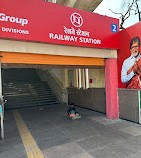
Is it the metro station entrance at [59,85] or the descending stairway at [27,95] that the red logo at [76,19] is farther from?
the descending stairway at [27,95]

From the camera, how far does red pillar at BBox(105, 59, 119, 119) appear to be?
7668mm

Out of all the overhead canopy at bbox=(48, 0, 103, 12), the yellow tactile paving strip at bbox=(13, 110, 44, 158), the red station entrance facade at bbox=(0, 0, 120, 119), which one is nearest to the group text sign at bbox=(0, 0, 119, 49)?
the red station entrance facade at bbox=(0, 0, 120, 119)

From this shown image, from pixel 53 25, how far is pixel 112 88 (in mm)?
4758

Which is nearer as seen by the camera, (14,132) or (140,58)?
(14,132)

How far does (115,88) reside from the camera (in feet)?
Result: 25.6

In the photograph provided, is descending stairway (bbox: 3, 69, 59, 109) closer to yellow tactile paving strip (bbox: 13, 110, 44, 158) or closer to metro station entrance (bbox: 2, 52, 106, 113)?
metro station entrance (bbox: 2, 52, 106, 113)

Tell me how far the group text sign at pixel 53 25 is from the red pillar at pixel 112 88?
1129 mm

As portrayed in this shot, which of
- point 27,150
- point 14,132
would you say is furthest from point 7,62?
point 27,150

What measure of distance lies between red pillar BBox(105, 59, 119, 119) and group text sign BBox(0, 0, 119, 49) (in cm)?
113

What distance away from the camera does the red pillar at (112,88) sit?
7668mm

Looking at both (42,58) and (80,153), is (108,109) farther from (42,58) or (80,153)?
(42,58)

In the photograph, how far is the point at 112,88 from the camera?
7695 mm

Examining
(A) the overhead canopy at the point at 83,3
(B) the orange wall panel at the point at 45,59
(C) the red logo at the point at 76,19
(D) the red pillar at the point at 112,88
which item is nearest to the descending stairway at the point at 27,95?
(D) the red pillar at the point at 112,88

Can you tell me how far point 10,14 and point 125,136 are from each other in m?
6.61
